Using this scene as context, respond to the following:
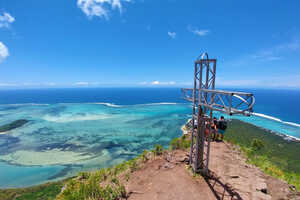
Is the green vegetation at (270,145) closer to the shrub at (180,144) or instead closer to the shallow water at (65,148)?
the shrub at (180,144)

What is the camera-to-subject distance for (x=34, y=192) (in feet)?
63.1

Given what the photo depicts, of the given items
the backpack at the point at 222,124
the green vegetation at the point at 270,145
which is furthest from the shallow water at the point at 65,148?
the backpack at the point at 222,124

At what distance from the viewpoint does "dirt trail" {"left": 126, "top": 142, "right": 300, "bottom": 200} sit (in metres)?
5.57

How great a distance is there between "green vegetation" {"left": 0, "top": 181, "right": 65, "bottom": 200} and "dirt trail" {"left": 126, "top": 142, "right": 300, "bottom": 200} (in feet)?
62.3

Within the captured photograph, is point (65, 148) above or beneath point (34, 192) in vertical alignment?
above

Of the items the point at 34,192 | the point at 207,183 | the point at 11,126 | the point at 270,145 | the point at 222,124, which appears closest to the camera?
the point at 207,183

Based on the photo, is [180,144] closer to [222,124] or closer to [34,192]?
[222,124]

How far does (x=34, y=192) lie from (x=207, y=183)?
26286 millimetres

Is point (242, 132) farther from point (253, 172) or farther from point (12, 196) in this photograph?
point (12, 196)

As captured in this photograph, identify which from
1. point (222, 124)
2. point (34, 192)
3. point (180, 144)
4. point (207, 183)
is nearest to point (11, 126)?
point (34, 192)

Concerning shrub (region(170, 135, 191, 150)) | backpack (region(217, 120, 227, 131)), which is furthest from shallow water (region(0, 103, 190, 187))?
backpack (region(217, 120, 227, 131))

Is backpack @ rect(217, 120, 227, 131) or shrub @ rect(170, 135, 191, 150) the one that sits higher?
backpack @ rect(217, 120, 227, 131)

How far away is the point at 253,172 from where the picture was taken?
708 cm

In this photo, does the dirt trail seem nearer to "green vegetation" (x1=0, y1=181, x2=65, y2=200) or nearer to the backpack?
the backpack
